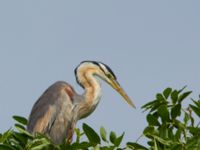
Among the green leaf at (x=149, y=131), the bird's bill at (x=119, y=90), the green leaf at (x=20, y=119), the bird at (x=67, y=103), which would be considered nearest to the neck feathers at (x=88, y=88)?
the bird at (x=67, y=103)

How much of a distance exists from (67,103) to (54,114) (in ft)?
0.93

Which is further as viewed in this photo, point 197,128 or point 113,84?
point 113,84

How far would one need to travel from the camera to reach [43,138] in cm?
323

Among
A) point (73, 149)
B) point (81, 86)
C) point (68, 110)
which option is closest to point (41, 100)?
point (68, 110)

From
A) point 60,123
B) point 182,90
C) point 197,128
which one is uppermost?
point 60,123

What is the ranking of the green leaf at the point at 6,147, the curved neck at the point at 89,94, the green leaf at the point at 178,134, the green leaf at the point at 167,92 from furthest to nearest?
the curved neck at the point at 89,94
the green leaf at the point at 167,92
the green leaf at the point at 178,134
the green leaf at the point at 6,147

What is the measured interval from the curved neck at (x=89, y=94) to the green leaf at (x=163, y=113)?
4.32 metres

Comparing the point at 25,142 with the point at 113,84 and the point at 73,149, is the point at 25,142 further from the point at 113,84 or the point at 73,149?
the point at 113,84

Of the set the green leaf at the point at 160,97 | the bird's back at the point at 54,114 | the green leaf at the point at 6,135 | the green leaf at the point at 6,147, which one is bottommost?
the green leaf at the point at 160,97

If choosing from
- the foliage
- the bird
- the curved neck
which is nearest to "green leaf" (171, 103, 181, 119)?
the foliage

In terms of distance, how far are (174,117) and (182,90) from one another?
0.69ft

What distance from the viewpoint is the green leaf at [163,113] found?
3.91 metres

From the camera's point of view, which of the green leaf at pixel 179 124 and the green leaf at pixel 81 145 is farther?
the green leaf at pixel 179 124

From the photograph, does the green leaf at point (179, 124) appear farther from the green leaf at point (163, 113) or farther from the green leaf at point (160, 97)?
the green leaf at point (160, 97)
